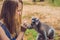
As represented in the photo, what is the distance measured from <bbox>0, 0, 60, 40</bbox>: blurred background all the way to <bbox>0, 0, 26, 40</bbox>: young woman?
0.41 ft

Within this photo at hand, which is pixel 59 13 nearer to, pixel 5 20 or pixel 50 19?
pixel 50 19

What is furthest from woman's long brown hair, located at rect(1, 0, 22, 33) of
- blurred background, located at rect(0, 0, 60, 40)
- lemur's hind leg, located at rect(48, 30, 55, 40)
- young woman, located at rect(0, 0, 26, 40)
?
lemur's hind leg, located at rect(48, 30, 55, 40)

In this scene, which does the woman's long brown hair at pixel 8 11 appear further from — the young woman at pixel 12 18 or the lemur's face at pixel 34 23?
the lemur's face at pixel 34 23

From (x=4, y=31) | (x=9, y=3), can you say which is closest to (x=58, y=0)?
(x=9, y=3)

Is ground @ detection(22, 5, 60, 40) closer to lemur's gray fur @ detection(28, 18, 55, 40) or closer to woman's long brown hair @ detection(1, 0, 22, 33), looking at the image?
lemur's gray fur @ detection(28, 18, 55, 40)

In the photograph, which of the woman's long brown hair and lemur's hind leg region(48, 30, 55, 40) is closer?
the woman's long brown hair

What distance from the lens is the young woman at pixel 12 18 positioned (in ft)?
5.66

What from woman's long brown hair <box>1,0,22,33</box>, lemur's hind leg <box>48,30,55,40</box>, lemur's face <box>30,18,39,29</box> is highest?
woman's long brown hair <box>1,0,22,33</box>

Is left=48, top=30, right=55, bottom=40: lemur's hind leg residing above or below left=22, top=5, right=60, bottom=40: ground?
below

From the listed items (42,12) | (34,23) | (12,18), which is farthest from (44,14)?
(12,18)

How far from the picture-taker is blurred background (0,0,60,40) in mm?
1949

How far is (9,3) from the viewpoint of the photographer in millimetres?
1732

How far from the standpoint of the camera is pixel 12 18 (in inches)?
69.4

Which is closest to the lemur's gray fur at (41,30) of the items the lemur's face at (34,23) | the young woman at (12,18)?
the lemur's face at (34,23)
